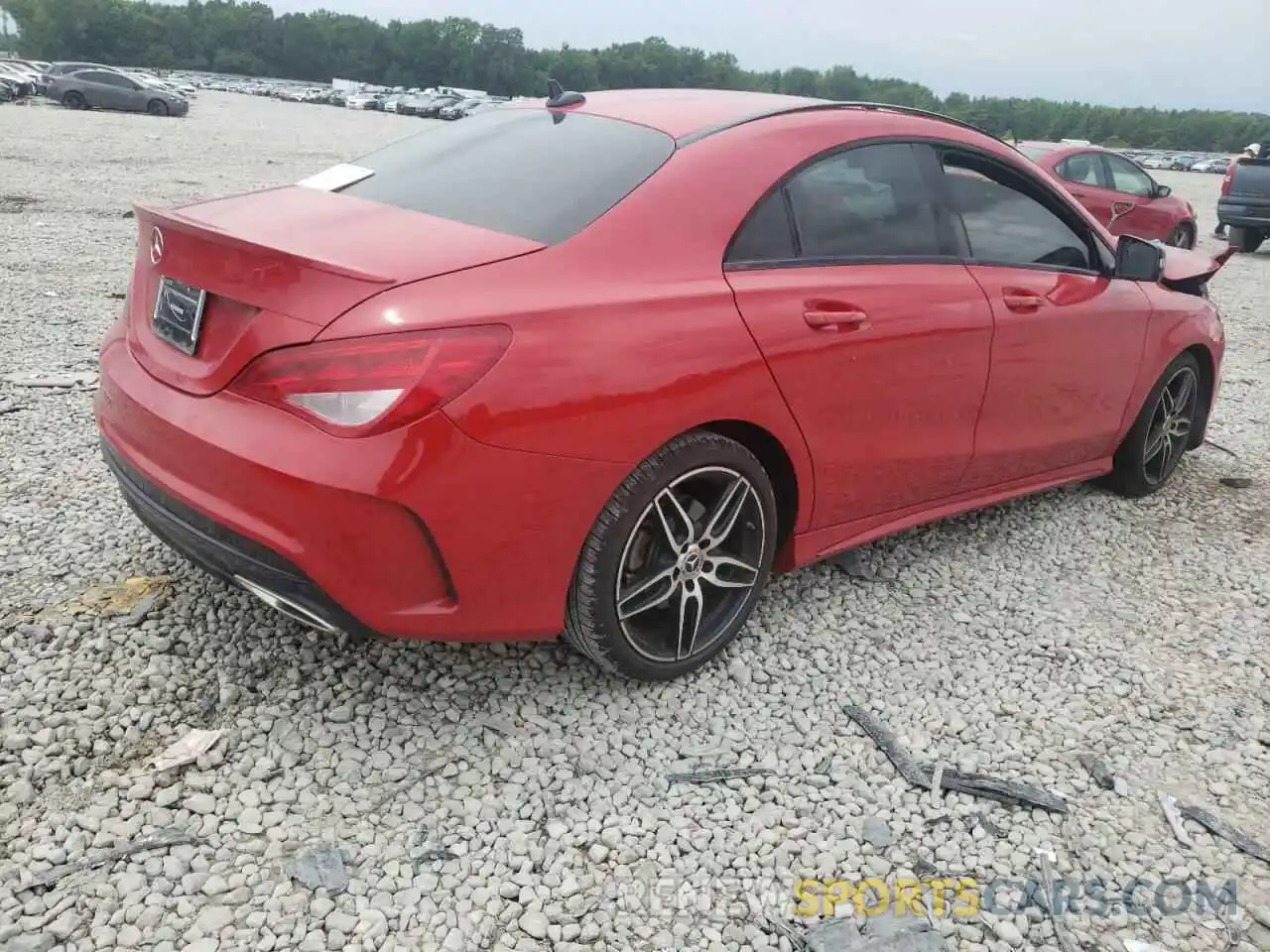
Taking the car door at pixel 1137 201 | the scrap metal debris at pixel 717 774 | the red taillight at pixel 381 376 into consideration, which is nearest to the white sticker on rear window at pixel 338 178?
the red taillight at pixel 381 376

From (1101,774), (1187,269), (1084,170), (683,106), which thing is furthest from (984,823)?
(1084,170)

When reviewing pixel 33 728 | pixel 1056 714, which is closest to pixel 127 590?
pixel 33 728

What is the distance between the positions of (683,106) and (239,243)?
149cm

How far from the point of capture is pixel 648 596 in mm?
2889

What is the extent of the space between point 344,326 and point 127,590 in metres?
1.55

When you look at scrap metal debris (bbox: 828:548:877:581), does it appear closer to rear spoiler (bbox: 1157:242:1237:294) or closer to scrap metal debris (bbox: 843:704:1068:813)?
scrap metal debris (bbox: 843:704:1068:813)


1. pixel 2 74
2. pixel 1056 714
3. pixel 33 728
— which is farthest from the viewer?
pixel 2 74

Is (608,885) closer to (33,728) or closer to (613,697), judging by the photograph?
(613,697)

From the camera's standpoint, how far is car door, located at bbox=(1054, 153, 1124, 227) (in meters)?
11.9

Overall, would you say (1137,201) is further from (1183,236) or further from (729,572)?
(729,572)

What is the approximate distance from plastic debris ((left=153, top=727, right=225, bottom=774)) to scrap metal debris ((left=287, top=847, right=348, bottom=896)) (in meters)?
0.45

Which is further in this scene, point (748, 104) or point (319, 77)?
point (319, 77)

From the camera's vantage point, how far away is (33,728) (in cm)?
261

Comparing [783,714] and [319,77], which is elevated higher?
[319,77]
